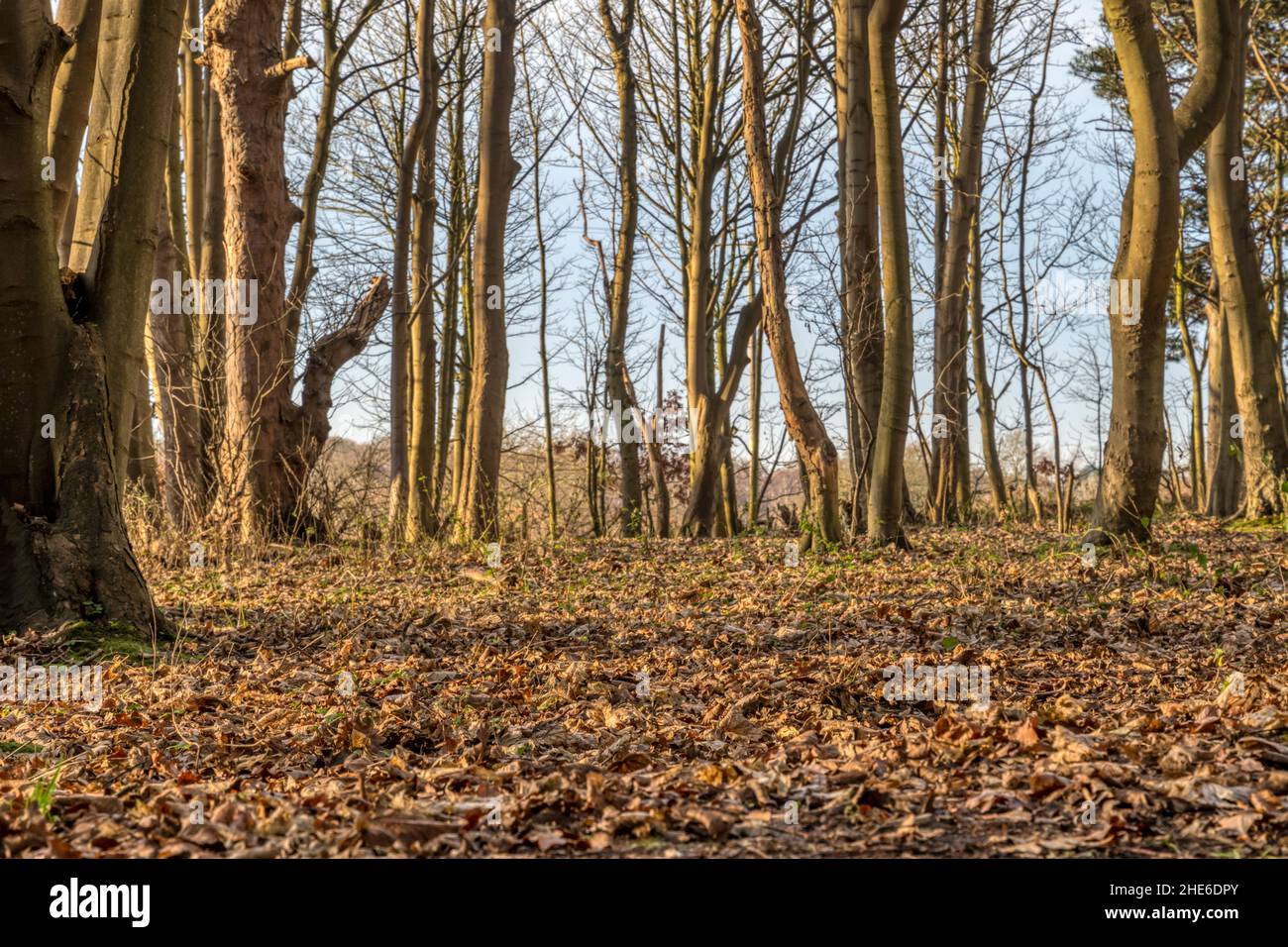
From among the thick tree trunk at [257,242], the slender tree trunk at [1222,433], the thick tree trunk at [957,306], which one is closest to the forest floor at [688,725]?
the thick tree trunk at [257,242]

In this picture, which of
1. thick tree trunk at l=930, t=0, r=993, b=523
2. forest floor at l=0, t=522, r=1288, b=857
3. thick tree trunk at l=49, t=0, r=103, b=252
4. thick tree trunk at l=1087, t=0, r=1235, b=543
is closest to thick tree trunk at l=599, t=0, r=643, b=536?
thick tree trunk at l=930, t=0, r=993, b=523

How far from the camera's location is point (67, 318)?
6223 mm

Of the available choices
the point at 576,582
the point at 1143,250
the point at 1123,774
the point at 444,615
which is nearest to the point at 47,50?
the point at 444,615

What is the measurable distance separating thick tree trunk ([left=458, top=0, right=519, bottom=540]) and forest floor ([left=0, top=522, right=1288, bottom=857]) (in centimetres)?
358

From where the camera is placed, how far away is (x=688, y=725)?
453 cm

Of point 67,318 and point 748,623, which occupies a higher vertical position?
point 67,318

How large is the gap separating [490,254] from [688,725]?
28.2 feet

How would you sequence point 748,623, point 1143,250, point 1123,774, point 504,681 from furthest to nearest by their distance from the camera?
1. point 1143,250
2. point 748,623
3. point 504,681
4. point 1123,774

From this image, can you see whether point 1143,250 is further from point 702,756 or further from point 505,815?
point 505,815

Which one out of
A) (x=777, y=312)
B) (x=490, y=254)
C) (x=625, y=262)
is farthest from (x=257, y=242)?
(x=625, y=262)

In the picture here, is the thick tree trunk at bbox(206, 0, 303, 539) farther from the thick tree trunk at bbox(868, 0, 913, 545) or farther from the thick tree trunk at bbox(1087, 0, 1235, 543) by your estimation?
the thick tree trunk at bbox(1087, 0, 1235, 543)

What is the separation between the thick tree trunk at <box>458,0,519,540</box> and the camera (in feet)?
39.5

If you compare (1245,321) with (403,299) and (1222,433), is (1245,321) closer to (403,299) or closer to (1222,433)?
(1222,433)

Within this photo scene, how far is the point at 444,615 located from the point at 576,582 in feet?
6.49
